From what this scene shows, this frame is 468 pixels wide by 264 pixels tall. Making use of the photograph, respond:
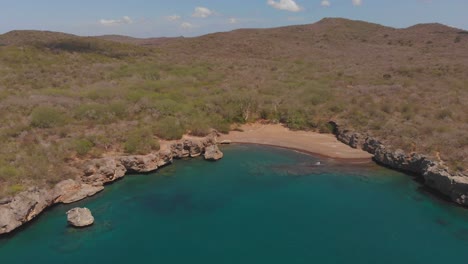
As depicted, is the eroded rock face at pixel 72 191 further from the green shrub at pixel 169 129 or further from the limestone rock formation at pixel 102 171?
the green shrub at pixel 169 129

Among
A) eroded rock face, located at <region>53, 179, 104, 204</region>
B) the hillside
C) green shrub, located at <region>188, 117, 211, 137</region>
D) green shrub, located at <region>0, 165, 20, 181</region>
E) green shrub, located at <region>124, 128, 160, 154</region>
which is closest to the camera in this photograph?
green shrub, located at <region>0, 165, 20, 181</region>

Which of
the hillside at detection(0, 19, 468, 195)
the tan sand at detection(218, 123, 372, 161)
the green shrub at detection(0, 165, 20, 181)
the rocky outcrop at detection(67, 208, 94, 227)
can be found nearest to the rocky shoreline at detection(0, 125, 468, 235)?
the hillside at detection(0, 19, 468, 195)

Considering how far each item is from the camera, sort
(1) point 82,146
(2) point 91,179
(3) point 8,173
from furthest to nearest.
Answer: (1) point 82,146 → (2) point 91,179 → (3) point 8,173

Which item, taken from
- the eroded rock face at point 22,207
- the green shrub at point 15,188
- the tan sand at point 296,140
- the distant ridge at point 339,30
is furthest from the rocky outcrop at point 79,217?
the distant ridge at point 339,30

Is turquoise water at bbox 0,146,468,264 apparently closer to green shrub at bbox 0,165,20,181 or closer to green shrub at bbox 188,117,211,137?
green shrub at bbox 0,165,20,181

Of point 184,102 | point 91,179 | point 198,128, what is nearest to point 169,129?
point 198,128

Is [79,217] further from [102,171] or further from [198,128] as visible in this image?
[198,128]

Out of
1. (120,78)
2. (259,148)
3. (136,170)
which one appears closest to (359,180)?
(259,148)
